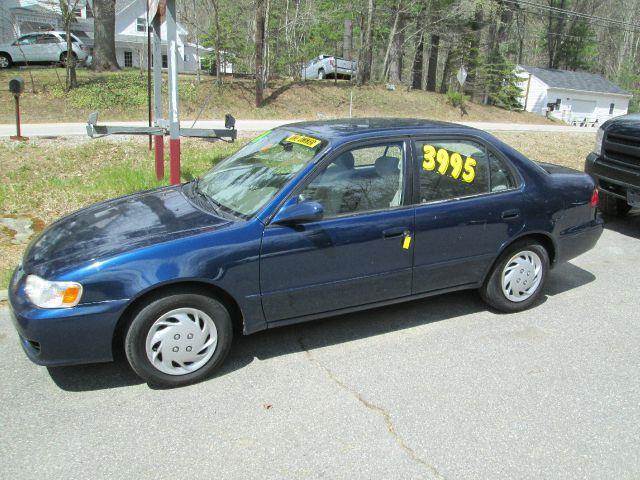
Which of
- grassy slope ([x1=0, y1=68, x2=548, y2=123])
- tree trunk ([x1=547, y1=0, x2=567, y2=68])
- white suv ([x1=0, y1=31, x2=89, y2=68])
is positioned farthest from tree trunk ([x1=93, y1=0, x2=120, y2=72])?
tree trunk ([x1=547, y1=0, x2=567, y2=68])

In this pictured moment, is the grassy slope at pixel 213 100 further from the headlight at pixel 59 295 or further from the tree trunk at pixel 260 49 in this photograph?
the headlight at pixel 59 295

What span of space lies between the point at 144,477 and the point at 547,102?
4734 cm

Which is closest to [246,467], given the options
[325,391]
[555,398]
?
[325,391]

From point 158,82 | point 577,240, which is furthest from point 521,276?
point 158,82

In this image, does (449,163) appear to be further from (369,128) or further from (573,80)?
(573,80)

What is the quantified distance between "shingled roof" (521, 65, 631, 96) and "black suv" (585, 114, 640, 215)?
134 ft

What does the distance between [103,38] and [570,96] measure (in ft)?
125

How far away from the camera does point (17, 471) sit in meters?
2.69

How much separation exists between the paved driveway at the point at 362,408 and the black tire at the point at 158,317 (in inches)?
3.8

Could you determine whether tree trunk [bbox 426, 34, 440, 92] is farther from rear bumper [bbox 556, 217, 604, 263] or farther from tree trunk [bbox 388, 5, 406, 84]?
rear bumper [bbox 556, 217, 604, 263]

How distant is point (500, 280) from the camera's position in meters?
4.51

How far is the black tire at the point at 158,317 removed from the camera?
3.24m

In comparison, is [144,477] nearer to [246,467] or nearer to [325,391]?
[246,467]

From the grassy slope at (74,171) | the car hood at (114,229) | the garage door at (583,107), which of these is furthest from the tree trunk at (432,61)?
the car hood at (114,229)
